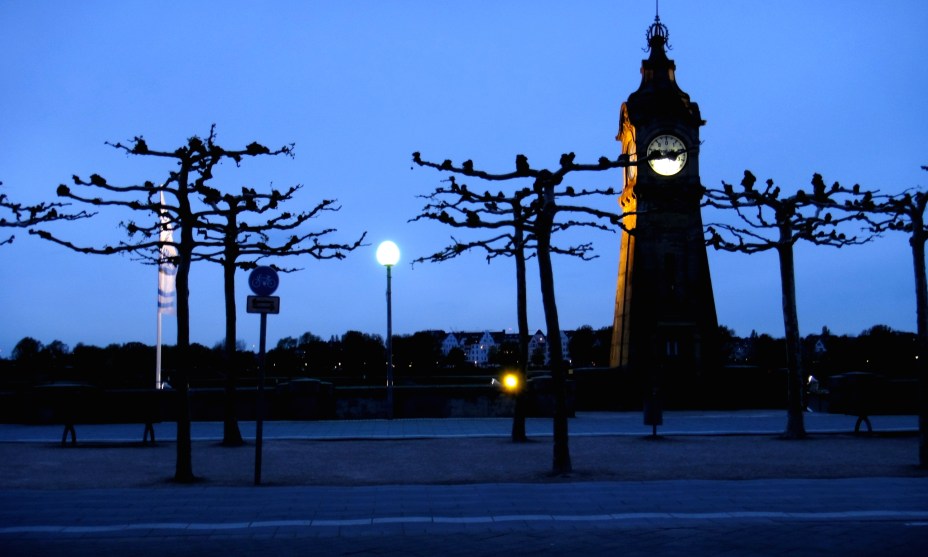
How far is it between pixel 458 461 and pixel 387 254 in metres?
11.5

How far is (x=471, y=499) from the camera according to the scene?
12.0 metres

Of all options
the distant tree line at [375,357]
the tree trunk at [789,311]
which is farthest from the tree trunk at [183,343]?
the distant tree line at [375,357]

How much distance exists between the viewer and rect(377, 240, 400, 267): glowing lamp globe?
91.0 ft

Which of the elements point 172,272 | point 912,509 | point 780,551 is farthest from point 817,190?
point 172,272

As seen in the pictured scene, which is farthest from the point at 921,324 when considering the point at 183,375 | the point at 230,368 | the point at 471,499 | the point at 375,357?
the point at 375,357

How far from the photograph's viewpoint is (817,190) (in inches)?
813

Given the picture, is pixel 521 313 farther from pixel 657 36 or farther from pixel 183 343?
pixel 657 36

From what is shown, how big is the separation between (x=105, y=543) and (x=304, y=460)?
27.6 feet

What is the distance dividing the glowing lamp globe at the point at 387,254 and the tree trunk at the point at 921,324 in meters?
14.7

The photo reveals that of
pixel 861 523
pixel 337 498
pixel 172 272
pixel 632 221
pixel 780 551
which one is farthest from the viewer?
pixel 632 221

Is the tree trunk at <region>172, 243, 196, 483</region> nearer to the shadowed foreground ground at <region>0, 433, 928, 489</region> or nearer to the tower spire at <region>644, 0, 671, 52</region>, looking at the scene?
the shadowed foreground ground at <region>0, 433, 928, 489</region>

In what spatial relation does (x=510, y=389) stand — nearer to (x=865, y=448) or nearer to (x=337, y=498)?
(x=865, y=448)

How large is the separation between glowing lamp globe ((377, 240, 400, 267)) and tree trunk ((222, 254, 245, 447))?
700cm

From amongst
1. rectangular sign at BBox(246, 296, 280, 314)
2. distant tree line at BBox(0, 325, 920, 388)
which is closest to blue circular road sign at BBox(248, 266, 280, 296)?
rectangular sign at BBox(246, 296, 280, 314)
